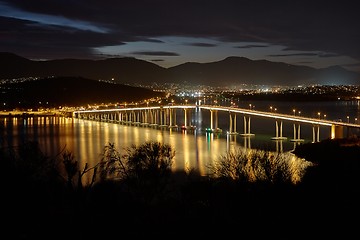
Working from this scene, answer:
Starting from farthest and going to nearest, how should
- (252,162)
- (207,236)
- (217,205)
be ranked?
(252,162) < (217,205) < (207,236)

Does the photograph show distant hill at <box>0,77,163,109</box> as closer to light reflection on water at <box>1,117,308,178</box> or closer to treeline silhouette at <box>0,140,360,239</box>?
light reflection on water at <box>1,117,308,178</box>

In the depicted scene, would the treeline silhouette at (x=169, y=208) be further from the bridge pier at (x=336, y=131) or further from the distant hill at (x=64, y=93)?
the distant hill at (x=64, y=93)

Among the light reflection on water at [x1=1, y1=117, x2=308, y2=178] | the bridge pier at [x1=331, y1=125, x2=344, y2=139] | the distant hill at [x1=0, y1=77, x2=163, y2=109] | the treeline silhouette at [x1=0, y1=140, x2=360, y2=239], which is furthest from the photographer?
the distant hill at [x1=0, y1=77, x2=163, y2=109]

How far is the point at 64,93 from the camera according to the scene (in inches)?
2267

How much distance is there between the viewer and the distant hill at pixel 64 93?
54.5 meters

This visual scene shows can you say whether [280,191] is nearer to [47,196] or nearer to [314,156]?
[47,196]

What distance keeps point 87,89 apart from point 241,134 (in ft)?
129

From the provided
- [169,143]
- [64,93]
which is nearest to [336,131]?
[169,143]

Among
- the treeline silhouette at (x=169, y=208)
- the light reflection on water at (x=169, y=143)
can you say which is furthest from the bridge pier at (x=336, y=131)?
the treeline silhouette at (x=169, y=208)

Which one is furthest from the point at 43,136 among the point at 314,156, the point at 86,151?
the point at 314,156

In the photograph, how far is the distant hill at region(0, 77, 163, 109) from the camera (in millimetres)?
54531

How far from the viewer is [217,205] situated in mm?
5992

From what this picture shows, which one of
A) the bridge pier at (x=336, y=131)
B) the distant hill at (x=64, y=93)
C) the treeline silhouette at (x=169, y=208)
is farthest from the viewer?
the distant hill at (x=64, y=93)

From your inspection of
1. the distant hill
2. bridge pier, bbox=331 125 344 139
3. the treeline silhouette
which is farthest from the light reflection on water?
the distant hill
